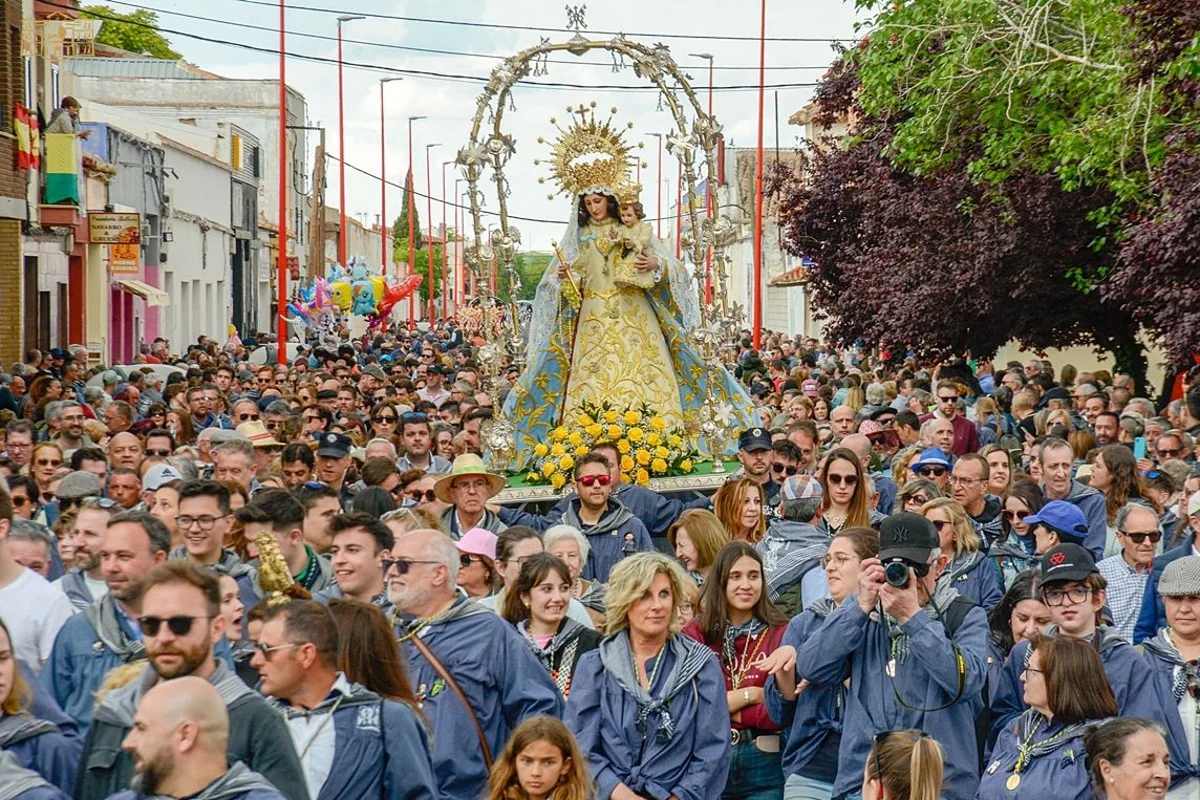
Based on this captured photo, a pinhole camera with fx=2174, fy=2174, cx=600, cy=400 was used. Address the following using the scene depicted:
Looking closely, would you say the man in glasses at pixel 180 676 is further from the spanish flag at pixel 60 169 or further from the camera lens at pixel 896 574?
the spanish flag at pixel 60 169

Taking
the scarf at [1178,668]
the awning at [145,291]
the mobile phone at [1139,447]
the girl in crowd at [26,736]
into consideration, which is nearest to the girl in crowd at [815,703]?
the scarf at [1178,668]

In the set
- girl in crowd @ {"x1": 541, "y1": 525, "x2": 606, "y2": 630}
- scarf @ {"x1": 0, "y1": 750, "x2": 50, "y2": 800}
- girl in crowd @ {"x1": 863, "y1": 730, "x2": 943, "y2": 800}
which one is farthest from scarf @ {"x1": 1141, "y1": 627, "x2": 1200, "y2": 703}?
scarf @ {"x1": 0, "y1": 750, "x2": 50, "y2": 800}

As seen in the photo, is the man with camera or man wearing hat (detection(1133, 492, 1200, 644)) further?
man wearing hat (detection(1133, 492, 1200, 644))

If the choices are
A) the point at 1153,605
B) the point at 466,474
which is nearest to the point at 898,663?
the point at 1153,605

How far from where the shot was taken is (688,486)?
15.5 m

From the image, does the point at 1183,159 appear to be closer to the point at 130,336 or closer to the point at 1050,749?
the point at 1050,749

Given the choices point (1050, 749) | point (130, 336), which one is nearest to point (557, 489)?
point (1050, 749)

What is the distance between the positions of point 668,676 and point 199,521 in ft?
7.63

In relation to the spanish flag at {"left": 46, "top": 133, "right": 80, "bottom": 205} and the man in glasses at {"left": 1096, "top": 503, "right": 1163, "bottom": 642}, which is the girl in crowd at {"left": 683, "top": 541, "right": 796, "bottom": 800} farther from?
the spanish flag at {"left": 46, "top": 133, "right": 80, "bottom": 205}

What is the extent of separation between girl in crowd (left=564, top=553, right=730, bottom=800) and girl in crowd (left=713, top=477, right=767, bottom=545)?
319cm

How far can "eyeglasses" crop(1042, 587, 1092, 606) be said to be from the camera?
766cm

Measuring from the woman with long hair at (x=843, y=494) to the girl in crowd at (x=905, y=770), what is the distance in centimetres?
371

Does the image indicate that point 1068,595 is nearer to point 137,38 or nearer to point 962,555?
point 962,555

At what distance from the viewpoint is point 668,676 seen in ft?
24.1
